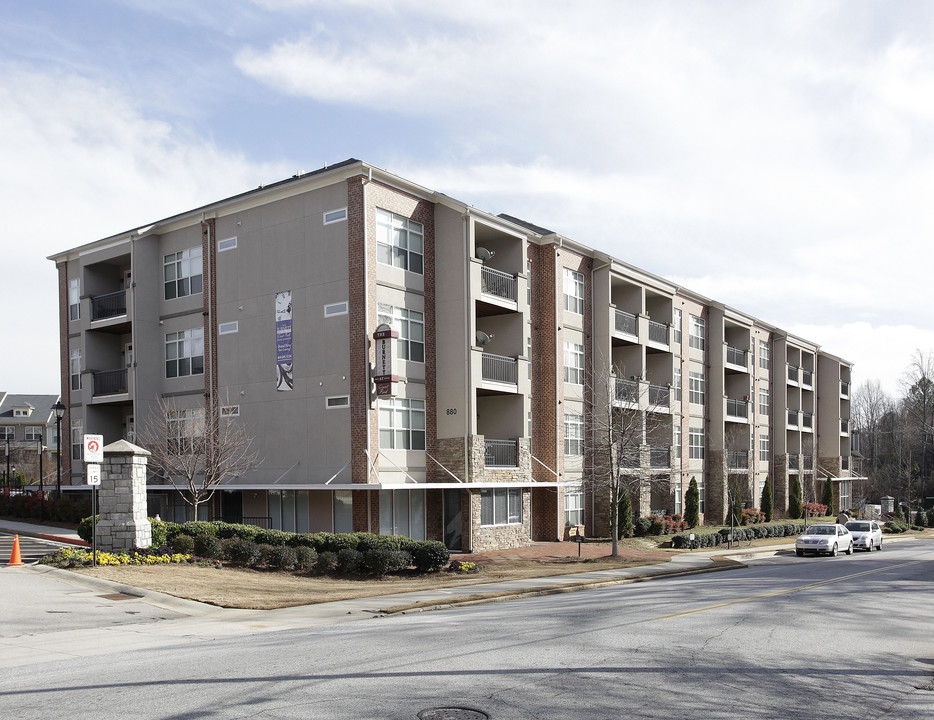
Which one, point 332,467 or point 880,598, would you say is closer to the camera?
point 880,598

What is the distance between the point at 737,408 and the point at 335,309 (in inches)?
1366

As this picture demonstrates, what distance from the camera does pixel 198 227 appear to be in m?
34.6

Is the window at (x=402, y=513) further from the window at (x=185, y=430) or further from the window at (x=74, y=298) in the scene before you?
the window at (x=74, y=298)

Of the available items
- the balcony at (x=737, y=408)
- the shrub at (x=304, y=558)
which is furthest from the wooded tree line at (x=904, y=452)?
the shrub at (x=304, y=558)

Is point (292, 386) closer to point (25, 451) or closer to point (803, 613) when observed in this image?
point (803, 613)

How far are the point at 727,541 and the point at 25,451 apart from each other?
69.6 m

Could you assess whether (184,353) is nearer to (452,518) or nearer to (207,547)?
(452,518)

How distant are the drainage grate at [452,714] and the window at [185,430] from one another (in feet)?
76.4

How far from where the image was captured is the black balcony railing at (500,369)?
105ft

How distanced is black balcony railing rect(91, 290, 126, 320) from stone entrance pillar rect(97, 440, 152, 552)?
16.0 m

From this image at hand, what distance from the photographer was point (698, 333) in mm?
51906

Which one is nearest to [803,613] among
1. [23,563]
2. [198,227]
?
[23,563]

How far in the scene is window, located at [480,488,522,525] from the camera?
104 feet

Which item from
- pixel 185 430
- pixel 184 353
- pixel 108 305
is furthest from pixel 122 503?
pixel 108 305
